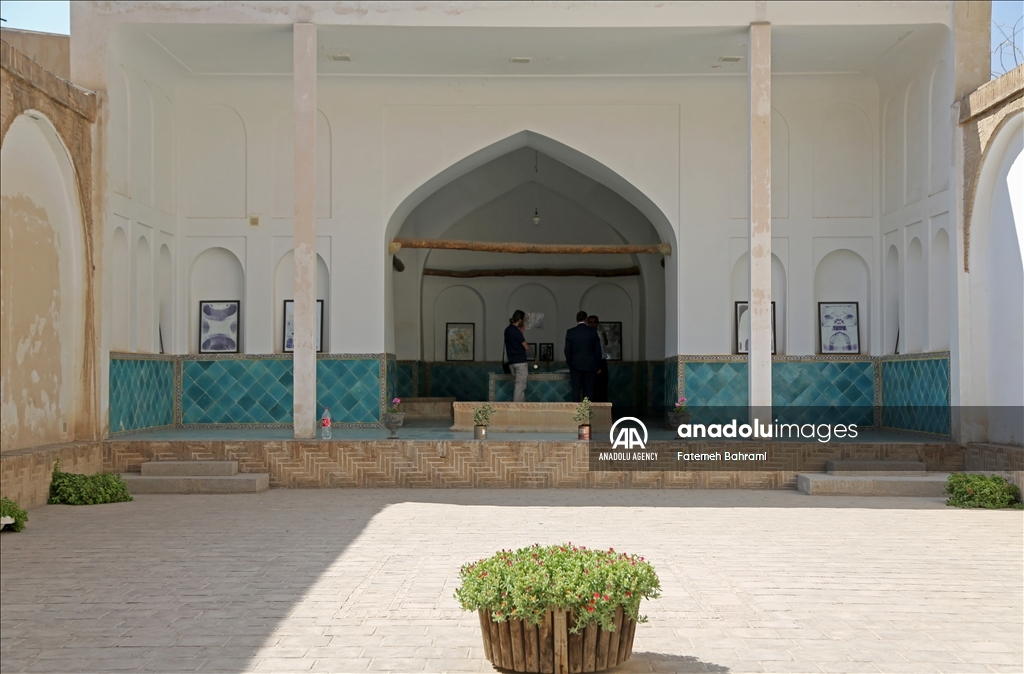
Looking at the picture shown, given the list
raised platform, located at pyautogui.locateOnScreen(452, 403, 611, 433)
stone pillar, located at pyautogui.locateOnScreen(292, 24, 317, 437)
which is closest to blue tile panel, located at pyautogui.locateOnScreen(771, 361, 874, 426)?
raised platform, located at pyautogui.locateOnScreen(452, 403, 611, 433)

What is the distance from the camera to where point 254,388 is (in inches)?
535

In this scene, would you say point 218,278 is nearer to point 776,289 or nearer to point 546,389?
point 546,389

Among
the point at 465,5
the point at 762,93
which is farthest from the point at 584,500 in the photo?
the point at 465,5

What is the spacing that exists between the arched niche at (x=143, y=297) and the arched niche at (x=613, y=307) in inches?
323

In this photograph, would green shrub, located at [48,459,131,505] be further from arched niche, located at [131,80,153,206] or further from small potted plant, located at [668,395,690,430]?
small potted plant, located at [668,395,690,430]

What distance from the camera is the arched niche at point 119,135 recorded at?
37.8ft

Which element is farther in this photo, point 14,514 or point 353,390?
point 353,390

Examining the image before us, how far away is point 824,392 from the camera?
13.6 metres

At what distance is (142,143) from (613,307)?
30.0 ft

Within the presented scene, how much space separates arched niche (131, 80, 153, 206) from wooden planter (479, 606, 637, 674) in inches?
375

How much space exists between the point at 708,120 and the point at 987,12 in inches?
139

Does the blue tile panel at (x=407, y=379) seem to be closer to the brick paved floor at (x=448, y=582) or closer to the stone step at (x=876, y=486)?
the brick paved floor at (x=448, y=582)

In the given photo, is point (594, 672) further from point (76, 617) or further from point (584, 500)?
point (584, 500)

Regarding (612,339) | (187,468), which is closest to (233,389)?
(187,468)
